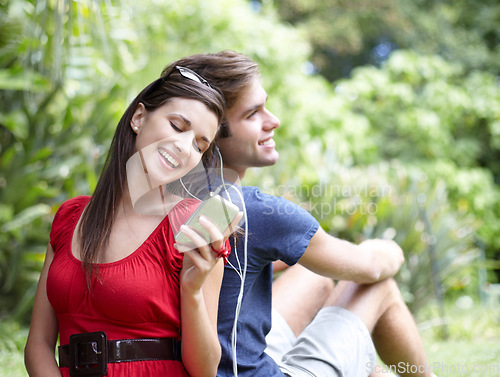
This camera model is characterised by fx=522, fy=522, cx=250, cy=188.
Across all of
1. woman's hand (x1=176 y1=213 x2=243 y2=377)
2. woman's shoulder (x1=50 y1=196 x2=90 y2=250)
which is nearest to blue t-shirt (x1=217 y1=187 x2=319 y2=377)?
woman's hand (x1=176 y1=213 x2=243 y2=377)

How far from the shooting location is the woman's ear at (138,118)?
1.43 m

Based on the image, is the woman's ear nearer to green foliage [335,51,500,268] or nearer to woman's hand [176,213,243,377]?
woman's hand [176,213,243,377]

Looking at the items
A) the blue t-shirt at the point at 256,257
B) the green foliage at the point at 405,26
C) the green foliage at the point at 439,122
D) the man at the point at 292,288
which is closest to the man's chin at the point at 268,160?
the man at the point at 292,288

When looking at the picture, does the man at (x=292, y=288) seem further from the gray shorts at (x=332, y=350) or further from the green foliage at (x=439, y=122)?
the green foliage at (x=439, y=122)

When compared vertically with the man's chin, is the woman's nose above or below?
above

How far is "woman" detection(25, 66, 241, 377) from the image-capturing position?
1.19 meters

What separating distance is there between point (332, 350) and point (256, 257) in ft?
1.46

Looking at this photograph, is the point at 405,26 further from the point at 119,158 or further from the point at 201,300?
the point at 201,300

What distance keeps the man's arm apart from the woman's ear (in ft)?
1.87


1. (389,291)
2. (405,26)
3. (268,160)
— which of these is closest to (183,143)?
(268,160)

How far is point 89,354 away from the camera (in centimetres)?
120

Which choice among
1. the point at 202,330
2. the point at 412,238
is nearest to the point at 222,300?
the point at 202,330

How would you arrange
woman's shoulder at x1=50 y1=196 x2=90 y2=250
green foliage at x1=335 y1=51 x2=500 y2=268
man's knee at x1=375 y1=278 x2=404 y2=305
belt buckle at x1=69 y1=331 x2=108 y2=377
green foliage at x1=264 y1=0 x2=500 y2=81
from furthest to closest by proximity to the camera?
green foliage at x1=264 y1=0 x2=500 y2=81 → green foliage at x1=335 y1=51 x2=500 y2=268 → man's knee at x1=375 y1=278 x2=404 y2=305 → woman's shoulder at x1=50 y1=196 x2=90 y2=250 → belt buckle at x1=69 y1=331 x2=108 y2=377

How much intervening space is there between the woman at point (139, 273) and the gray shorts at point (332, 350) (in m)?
0.47
